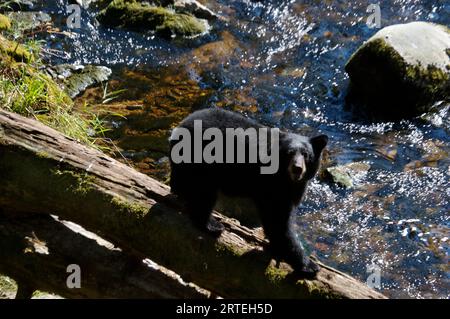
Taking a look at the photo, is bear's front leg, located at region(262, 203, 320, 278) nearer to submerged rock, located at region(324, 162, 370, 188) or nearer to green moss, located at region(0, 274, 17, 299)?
green moss, located at region(0, 274, 17, 299)

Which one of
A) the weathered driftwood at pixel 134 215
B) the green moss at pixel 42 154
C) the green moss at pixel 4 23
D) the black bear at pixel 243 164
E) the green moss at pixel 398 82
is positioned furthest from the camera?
the green moss at pixel 398 82

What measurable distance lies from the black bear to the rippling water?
7.85 feet

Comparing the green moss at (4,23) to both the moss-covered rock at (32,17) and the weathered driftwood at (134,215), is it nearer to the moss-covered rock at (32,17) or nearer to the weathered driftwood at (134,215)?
the moss-covered rock at (32,17)

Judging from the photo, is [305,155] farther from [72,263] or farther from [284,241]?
[72,263]

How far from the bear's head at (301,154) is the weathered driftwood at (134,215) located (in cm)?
54

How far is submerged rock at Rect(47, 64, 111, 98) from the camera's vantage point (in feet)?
29.3

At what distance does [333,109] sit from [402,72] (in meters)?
1.17

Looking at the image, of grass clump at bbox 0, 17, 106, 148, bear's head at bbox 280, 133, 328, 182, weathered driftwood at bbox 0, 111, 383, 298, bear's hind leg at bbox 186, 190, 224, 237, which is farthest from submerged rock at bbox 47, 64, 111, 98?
bear's head at bbox 280, 133, 328, 182

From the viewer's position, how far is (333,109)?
361 inches

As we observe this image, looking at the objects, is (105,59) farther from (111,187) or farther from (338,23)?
(111,187)

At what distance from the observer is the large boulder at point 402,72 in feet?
29.0

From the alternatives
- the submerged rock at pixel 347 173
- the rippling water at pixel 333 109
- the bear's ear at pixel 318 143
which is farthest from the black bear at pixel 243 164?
the submerged rock at pixel 347 173

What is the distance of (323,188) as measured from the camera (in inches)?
291

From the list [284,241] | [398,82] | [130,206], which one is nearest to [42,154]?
[130,206]
